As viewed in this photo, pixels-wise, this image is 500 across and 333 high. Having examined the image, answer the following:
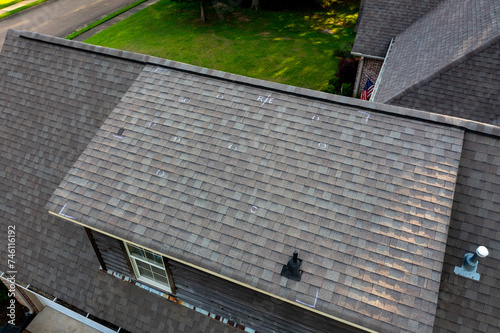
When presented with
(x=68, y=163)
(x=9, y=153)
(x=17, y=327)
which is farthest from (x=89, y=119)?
(x=17, y=327)

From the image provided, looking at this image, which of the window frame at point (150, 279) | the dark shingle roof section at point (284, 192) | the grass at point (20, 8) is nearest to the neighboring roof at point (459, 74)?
the dark shingle roof section at point (284, 192)

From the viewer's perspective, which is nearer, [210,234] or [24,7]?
[210,234]

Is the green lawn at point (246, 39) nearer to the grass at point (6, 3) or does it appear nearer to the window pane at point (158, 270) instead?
the grass at point (6, 3)

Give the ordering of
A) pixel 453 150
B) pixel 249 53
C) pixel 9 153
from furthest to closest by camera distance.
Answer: pixel 249 53, pixel 9 153, pixel 453 150

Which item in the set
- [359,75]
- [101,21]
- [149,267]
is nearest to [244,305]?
[149,267]

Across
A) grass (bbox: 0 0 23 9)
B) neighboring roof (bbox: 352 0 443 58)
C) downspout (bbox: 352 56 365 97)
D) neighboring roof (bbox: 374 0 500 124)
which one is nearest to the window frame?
neighboring roof (bbox: 374 0 500 124)

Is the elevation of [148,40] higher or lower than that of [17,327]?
higher

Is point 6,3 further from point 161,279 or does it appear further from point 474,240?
point 474,240

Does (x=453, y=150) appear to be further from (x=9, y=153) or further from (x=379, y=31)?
(x=379, y=31)
